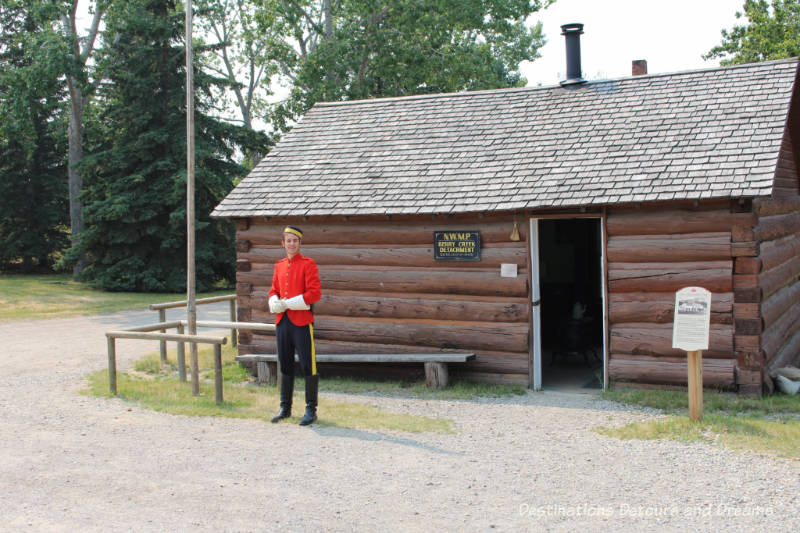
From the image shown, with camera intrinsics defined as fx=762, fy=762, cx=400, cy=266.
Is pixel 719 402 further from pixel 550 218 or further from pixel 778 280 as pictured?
pixel 550 218

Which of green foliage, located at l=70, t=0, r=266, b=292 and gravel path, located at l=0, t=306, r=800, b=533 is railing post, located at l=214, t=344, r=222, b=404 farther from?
green foliage, located at l=70, t=0, r=266, b=292

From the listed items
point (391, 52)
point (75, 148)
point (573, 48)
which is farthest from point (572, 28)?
point (75, 148)

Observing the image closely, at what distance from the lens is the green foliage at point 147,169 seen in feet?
81.5

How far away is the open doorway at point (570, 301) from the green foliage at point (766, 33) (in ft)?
69.4

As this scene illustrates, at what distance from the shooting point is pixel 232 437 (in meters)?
7.52

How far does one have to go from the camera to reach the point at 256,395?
9.59m

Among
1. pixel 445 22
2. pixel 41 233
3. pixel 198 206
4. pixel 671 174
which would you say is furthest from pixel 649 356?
pixel 41 233

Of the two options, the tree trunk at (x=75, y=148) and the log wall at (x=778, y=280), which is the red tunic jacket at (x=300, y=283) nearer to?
the log wall at (x=778, y=280)

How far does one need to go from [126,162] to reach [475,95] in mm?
16272

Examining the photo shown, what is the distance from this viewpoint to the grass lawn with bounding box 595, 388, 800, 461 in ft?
22.8

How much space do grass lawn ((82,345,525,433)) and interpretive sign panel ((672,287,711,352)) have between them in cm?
251

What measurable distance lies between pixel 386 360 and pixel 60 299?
52.2 feet

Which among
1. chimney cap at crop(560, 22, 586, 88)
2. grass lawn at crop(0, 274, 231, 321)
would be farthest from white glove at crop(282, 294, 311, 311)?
grass lawn at crop(0, 274, 231, 321)

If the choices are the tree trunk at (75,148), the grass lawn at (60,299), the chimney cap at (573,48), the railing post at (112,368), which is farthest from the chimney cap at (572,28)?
the tree trunk at (75,148)
